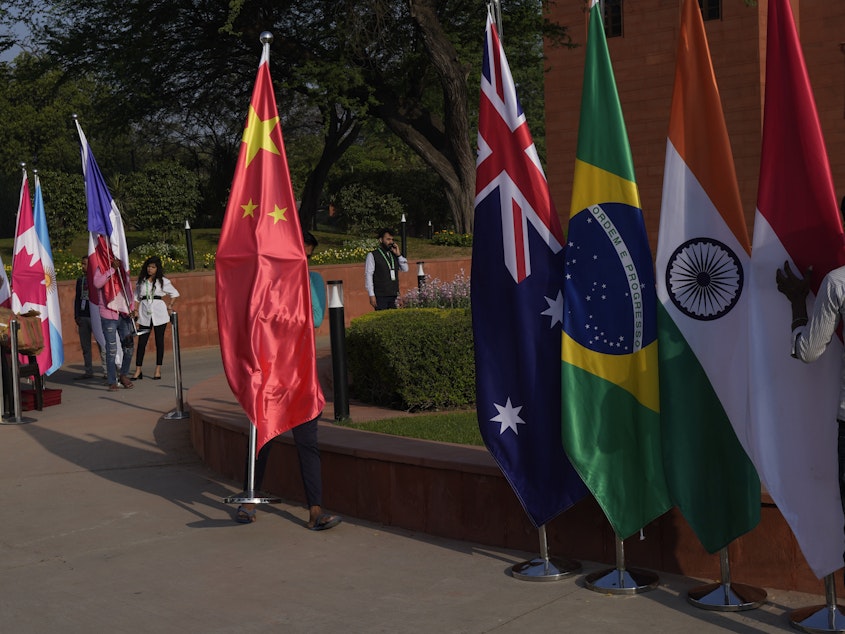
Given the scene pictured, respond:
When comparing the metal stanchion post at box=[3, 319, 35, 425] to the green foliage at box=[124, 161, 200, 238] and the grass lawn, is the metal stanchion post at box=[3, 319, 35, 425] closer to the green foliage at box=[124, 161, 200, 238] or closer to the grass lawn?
the grass lawn

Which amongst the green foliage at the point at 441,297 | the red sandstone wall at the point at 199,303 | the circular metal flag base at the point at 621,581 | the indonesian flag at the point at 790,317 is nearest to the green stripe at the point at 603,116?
the indonesian flag at the point at 790,317

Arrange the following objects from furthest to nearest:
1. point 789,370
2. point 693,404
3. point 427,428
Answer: point 427,428 → point 693,404 → point 789,370

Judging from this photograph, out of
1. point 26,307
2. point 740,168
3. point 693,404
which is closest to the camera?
Result: point 693,404

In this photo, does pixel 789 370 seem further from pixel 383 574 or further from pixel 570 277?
pixel 383 574

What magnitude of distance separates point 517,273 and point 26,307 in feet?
33.4

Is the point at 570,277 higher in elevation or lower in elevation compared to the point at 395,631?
higher

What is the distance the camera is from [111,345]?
15.1 metres

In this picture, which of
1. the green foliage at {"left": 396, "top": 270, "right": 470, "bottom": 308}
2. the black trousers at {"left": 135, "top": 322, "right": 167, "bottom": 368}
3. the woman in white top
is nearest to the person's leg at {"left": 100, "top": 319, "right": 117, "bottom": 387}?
the woman in white top

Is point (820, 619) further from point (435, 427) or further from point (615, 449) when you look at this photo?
→ point (435, 427)

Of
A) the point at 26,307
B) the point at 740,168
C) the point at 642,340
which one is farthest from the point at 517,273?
the point at 740,168

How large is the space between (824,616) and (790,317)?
138 cm

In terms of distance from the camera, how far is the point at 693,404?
5746 millimetres

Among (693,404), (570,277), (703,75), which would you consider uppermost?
(703,75)

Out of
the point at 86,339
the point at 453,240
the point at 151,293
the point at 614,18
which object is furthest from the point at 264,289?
the point at 614,18
